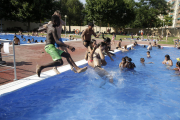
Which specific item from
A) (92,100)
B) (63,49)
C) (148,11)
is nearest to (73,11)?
(148,11)

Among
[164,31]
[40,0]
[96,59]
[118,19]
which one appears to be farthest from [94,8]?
[96,59]

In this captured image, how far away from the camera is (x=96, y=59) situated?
600 centimetres

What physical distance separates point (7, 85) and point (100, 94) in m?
3.37

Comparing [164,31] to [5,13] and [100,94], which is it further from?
[100,94]

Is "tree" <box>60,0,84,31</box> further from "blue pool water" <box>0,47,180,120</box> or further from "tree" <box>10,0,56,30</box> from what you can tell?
"blue pool water" <box>0,47,180,120</box>

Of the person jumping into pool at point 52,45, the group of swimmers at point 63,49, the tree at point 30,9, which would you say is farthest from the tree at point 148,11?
the person jumping into pool at point 52,45

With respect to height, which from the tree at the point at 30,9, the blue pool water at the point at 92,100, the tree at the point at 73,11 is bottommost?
the blue pool water at the point at 92,100

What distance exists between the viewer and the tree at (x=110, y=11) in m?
44.6

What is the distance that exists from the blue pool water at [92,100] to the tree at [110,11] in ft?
130

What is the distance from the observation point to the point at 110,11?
45.7m

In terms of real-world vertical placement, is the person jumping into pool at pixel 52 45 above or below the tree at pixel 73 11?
below

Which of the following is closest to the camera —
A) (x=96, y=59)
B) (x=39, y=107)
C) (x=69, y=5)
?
(x=39, y=107)

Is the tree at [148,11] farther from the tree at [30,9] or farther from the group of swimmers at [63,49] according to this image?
the group of swimmers at [63,49]

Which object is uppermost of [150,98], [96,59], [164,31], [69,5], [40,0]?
[69,5]
